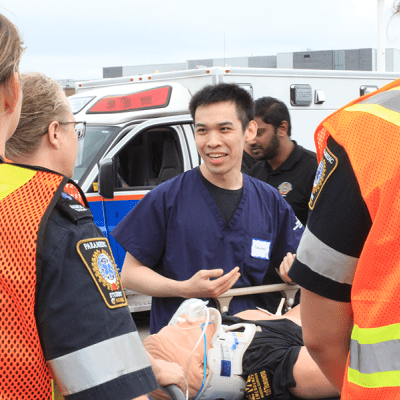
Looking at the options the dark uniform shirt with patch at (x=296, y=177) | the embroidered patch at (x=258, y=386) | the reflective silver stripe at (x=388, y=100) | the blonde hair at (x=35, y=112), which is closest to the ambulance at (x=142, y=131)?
the dark uniform shirt with patch at (x=296, y=177)

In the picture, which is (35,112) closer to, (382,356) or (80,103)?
(382,356)

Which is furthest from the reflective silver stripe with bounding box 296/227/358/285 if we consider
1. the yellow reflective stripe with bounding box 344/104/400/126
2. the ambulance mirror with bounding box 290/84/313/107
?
the ambulance mirror with bounding box 290/84/313/107

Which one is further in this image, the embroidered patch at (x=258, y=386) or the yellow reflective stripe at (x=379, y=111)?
the embroidered patch at (x=258, y=386)

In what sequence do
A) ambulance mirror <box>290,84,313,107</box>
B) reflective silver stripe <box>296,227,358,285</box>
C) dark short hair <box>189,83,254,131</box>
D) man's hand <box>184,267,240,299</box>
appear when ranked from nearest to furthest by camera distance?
reflective silver stripe <box>296,227,358,285</box> → man's hand <box>184,267,240,299</box> → dark short hair <box>189,83,254,131</box> → ambulance mirror <box>290,84,313,107</box>

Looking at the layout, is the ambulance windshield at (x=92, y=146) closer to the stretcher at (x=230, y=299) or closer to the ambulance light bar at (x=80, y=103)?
the ambulance light bar at (x=80, y=103)

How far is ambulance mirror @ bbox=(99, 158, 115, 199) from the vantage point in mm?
5527

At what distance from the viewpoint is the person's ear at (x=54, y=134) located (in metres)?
1.58

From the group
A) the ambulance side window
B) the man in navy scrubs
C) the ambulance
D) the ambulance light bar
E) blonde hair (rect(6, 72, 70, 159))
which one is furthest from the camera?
the ambulance light bar

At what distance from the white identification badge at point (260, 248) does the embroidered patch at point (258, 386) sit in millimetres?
778

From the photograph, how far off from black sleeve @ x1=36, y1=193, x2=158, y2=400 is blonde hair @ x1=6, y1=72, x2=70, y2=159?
0.54 meters

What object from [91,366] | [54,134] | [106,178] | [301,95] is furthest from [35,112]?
[301,95]

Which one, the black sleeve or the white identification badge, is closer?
the black sleeve

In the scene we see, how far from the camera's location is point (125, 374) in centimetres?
107

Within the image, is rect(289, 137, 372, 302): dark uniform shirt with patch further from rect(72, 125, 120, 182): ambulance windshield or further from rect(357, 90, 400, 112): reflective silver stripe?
rect(72, 125, 120, 182): ambulance windshield
